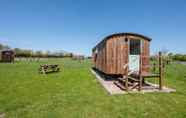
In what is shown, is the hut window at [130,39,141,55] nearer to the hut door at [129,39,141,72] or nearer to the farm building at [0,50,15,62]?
the hut door at [129,39,141,72]

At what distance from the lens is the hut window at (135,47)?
9.99 meters

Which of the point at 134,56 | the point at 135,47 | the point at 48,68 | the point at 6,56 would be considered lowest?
the point at 48,68

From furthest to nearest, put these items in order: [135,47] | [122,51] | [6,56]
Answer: [6,56], [135,47], [122,51]

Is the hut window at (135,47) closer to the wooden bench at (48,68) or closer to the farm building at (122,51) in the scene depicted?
the farm building at (122,51)

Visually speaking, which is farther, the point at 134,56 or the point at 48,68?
the point at 48,68

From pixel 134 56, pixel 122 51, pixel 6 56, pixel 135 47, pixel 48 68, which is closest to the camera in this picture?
pixel 122 51

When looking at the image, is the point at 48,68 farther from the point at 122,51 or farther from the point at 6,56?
the point at 6,56

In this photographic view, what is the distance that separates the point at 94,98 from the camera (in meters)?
5.69

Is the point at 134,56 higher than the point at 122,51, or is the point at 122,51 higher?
the point at 122,51

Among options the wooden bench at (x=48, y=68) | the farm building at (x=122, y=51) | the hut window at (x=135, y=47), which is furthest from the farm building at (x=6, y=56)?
the hut window at (x=135, y=47)

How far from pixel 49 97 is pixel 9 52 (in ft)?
109

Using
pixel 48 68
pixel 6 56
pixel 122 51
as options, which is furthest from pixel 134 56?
pixel 6 56

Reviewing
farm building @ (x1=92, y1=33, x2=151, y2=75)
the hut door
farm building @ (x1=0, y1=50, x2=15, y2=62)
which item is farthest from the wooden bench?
farm building @ (x1=0, y1=50, x2=15, y2=62)

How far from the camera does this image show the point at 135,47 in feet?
33.8
